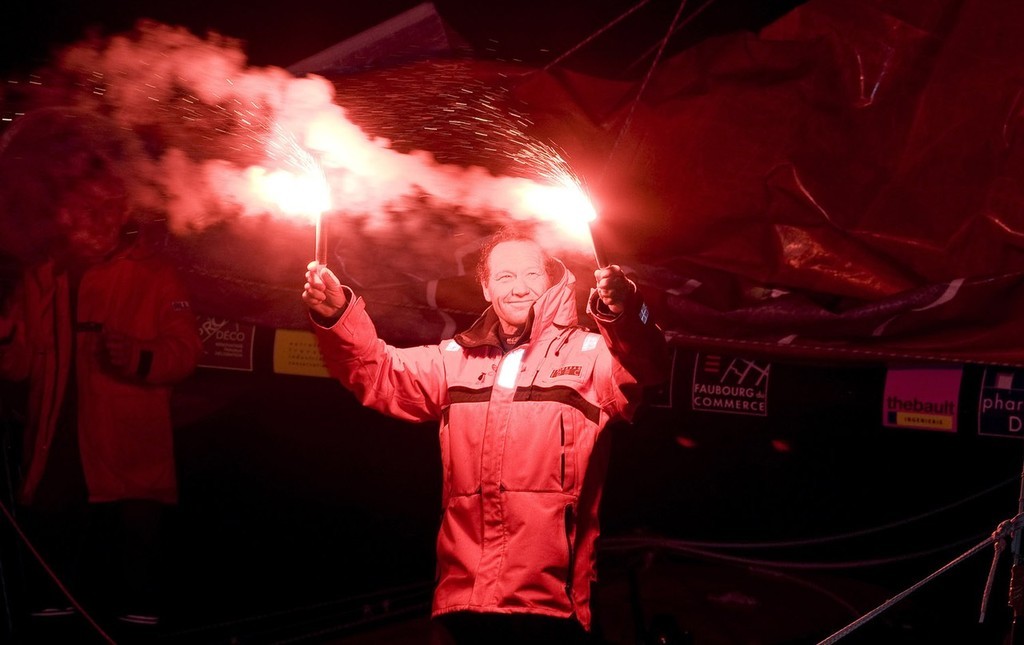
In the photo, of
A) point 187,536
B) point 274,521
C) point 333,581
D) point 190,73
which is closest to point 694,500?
point 333,581

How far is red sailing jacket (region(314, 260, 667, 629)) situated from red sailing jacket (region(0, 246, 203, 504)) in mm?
2144

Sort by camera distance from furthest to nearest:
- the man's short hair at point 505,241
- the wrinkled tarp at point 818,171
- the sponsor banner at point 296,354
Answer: the sponsor banner at point 296,354 < the wrinkled tarp at point 818,171 < the man's short hair at point 505,241

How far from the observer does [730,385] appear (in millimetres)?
5422

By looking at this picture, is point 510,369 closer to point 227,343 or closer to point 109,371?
point 109,371

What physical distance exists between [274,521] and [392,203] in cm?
372

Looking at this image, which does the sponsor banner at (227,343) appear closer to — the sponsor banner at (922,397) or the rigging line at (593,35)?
the rigging line at (593,35)

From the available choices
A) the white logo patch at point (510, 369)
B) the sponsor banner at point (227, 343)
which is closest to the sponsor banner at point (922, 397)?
the white logo patch at point (510, 369)

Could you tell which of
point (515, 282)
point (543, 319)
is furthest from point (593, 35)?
point (543, 319)

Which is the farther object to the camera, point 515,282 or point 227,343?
point 227,343

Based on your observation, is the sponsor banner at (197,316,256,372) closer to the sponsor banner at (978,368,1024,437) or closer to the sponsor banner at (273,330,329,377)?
the sponsor banner at (273,330,329,377)

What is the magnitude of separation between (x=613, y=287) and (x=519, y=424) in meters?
0.78

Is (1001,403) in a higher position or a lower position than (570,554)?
higher

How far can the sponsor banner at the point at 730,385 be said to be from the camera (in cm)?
533

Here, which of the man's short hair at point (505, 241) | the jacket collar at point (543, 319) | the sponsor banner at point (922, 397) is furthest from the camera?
the sponsor banner at point (922, 397)
